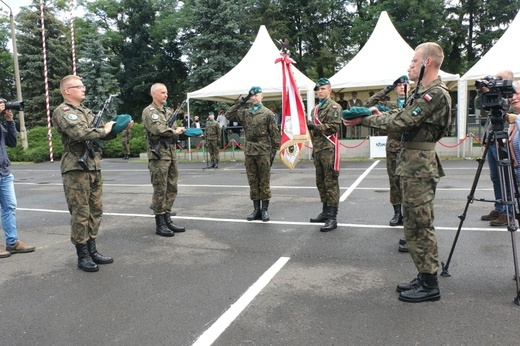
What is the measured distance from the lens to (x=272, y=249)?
5.55 meters

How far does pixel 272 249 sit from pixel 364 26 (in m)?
31.8

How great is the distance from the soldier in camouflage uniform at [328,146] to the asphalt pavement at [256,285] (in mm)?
386

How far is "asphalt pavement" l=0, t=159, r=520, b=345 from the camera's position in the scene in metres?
3.34

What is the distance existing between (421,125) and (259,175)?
3.76 metres

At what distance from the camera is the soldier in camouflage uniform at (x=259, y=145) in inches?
281

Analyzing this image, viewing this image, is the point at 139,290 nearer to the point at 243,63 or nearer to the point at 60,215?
the point at 60,215

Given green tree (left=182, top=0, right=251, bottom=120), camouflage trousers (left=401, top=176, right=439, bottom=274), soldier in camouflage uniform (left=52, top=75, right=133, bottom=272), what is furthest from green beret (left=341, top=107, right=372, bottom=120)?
green tree (left=182, top=0, right=251, bottom=120)

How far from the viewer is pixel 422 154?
3.91 metres

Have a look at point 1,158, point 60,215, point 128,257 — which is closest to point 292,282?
point 128,257

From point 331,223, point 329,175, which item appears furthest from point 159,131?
point 331,223

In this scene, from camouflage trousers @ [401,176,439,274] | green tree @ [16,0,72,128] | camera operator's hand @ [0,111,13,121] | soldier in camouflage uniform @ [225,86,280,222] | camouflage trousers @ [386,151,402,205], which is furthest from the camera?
green tree @ [16,0,72,128]

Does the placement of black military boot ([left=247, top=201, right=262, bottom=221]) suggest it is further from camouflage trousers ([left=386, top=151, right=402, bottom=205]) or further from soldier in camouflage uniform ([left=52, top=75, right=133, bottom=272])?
soldier in camouflage uniform ([left=52, top=75, right=133, bottom=272])

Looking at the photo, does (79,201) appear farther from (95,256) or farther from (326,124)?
(326,124)

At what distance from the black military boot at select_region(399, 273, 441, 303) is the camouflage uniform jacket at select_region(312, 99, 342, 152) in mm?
3071
